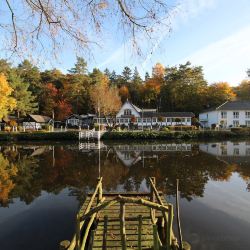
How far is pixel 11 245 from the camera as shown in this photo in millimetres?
8039

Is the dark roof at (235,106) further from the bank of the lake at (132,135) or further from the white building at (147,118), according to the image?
the bank of the lake at (132,135)

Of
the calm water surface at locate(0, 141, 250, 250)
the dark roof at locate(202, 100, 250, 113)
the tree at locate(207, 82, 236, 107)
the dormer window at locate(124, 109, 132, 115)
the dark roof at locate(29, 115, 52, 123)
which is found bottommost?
the calm water surface at locate(0, 141, 250, 250)

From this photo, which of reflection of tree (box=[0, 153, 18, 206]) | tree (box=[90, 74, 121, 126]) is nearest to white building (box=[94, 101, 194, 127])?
tree (box=[90, 74, 121, 126])

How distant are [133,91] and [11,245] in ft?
234

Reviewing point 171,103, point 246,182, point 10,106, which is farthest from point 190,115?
point 246,182

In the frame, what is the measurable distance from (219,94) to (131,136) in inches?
1268

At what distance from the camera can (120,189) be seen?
13742mm

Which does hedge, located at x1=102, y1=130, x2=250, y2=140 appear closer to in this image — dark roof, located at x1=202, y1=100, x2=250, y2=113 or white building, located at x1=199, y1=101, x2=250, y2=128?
white building, located at x1=199, y1=101, x2=250, y2=128

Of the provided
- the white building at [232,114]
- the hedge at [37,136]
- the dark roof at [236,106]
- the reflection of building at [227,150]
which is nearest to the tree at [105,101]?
the hedge at [37,136]

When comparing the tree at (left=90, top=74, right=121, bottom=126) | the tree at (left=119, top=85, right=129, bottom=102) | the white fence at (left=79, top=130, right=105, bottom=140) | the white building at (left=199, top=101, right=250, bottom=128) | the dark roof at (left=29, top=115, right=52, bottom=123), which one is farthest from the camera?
the tree at (left=119, top=85, right=129, bottom=102)

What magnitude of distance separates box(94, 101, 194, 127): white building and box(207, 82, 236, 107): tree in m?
11.1

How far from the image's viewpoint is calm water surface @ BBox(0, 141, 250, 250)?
845 centimetres

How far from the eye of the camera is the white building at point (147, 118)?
60031 mm

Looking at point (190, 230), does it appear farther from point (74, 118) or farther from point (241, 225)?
point (74, 118)
